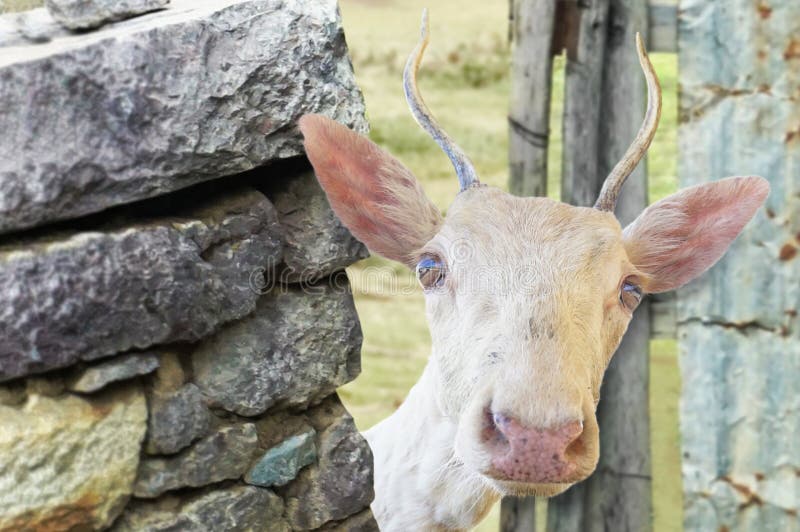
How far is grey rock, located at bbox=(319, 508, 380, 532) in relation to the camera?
112 inches

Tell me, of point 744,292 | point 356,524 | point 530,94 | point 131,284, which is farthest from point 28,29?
point 744,292

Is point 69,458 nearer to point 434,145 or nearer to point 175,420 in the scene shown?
point 175,420

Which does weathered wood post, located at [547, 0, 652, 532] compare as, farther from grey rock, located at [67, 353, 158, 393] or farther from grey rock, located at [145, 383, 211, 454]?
grey rock, located at [67, 353, 158, 393]

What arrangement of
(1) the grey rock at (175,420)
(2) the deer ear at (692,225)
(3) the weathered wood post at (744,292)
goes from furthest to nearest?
(3) the weathered wood post at (744,292) → (2) the deer ear at (692,225) → (1) the grey rock at (175,420)

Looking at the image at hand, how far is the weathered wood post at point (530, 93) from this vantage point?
4.34 metres

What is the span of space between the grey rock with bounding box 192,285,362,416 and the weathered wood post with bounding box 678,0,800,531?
2.02 m

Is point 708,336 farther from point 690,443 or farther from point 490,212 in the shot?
point 490,212

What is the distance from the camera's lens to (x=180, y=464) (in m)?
2.51

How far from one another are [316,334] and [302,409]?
0.21 meters

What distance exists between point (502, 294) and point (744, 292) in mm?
1958

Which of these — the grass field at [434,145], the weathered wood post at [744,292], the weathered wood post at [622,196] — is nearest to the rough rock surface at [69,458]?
the grass field at [434,145]

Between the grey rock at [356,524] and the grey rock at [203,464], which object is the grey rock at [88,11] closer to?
the grey rock at [203,464]

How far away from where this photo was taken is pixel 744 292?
4262mm

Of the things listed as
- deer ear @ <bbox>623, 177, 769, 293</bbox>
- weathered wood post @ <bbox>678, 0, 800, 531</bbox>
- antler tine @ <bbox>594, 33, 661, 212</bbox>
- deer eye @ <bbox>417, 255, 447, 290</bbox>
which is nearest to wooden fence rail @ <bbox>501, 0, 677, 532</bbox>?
weathered wood post @ <bbox>678, 0, 800, 531</bbox>
